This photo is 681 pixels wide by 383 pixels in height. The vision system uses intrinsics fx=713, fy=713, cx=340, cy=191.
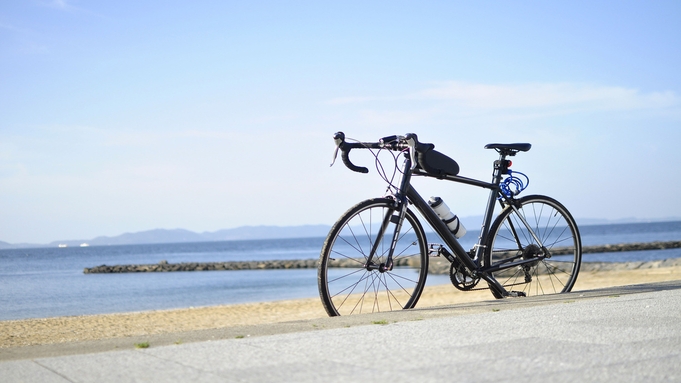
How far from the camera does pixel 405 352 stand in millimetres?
3324

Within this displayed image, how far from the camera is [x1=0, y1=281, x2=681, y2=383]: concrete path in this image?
2.86 m

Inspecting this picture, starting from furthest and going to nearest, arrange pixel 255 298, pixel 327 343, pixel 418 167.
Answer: pixel 255 298, pixel 418 167, pixel 327 343

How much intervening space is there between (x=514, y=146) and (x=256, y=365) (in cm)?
390

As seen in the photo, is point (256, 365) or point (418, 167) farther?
point (418, 167)

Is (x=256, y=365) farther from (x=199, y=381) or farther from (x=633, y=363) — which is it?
(x=633, y=363)

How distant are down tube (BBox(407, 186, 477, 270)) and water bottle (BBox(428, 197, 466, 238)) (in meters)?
0.10

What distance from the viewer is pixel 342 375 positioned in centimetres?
284

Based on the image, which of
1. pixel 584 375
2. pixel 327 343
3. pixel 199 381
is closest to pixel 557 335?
pixel 584 375

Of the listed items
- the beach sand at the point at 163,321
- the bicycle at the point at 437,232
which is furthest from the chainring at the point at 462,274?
the beach sand at the point at 163,321

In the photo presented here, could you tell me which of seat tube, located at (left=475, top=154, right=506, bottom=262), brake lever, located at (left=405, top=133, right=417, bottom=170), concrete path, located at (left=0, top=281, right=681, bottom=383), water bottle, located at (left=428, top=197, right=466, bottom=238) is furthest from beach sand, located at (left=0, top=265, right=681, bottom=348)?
concrete path, located at (left=0, top=281, right=681, bottom=383)

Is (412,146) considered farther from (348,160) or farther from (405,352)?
(405,352)

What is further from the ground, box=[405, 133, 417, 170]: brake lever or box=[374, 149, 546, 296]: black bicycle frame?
box=[405, 133, 417, 170]: brake lever

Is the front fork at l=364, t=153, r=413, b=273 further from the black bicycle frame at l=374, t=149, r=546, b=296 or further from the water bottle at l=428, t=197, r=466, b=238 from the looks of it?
the water bottle at l=428, t=197, r=466, b=238

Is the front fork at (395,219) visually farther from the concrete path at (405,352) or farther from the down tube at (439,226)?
the concrete path at (405,352)
